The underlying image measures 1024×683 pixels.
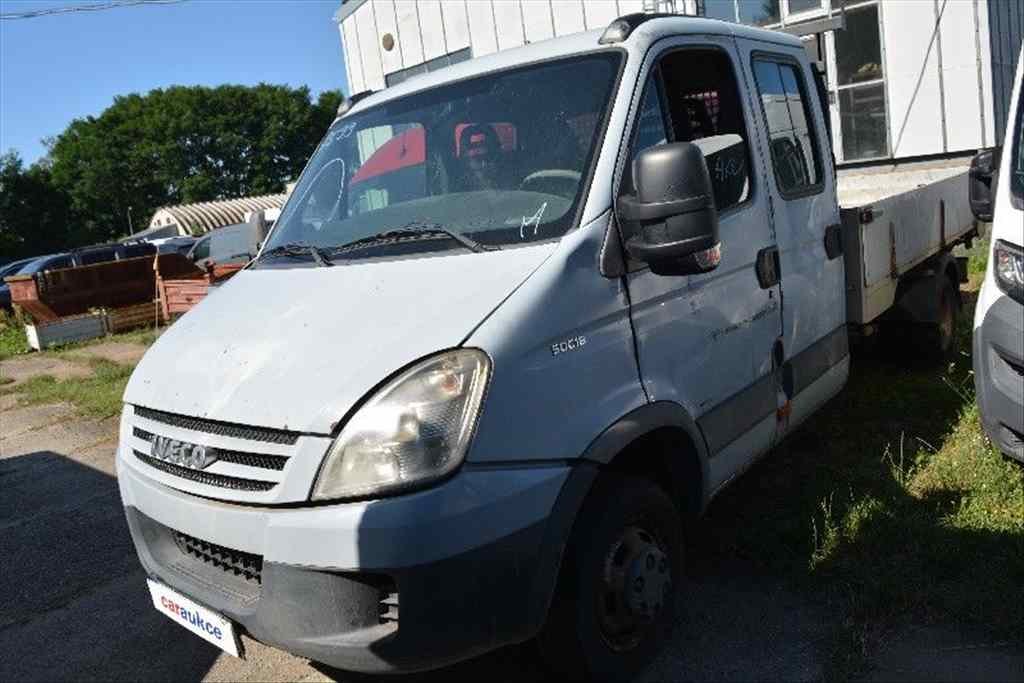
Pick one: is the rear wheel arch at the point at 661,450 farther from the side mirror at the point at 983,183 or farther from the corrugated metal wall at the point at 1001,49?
the corrugated metal wall at the point at 1001,49

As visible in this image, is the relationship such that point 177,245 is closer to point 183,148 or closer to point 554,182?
point 554,182

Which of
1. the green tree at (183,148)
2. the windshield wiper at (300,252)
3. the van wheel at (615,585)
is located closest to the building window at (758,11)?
the windshield wiper at (300,252)

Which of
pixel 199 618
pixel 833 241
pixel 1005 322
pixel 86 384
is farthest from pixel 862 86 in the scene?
pixel 199 618

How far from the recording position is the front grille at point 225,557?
8.48ft

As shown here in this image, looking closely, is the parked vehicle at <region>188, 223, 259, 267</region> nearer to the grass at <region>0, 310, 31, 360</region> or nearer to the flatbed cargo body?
the grass at <region>0, 310, 31, 360</region>

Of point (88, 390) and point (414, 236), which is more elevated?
point (414, 236)

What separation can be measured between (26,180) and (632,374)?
57675 millimetres

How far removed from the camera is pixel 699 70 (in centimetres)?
366

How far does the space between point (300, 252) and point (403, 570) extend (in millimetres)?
1639

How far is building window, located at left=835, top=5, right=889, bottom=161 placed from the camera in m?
11.7

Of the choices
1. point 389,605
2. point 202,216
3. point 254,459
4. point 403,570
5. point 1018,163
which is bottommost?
point 389,605

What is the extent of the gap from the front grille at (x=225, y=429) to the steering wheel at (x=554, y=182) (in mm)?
1226

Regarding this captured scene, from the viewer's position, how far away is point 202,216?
4616 centimetres

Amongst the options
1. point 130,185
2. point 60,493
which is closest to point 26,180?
point 130,185
